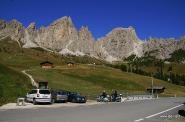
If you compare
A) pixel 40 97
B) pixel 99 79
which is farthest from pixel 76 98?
pixel 99 79

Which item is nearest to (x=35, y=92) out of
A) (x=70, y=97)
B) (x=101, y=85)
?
(x=70, y=97)

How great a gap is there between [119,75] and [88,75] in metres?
15.5

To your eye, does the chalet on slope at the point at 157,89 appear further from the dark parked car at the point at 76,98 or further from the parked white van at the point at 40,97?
the parked white van at the point at 40,97

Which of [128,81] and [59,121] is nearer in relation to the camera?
[59,121]

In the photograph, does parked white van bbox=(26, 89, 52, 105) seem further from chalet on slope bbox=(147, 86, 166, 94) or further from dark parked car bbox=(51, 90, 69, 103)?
chalet on slope bbox=(147, 86, 166, 94)

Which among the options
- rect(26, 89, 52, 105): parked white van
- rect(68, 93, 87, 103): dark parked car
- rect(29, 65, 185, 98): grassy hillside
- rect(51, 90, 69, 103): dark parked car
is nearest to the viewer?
rect(26, 89, 52, 105): parked white van

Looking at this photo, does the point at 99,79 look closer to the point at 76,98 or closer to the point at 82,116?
the point at 76,98

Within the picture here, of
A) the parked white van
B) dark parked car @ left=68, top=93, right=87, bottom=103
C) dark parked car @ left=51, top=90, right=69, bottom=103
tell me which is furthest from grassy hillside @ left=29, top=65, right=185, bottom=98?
the parked white van

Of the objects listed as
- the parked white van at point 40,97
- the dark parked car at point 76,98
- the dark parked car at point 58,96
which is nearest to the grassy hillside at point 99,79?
the dark parked car at point 76,98

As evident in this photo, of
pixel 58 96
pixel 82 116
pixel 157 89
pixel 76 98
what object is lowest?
pixel 82 116

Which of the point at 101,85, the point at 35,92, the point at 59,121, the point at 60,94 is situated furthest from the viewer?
the point at 101,85

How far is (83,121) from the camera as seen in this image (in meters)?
19.6

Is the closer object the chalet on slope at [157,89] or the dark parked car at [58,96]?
the dark parked car at [58,96]

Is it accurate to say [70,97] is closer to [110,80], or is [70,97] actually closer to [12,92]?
[12,92]
